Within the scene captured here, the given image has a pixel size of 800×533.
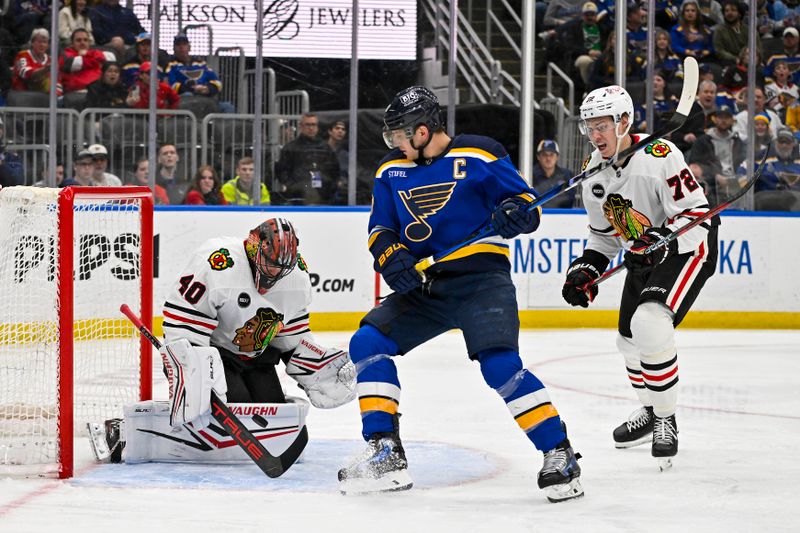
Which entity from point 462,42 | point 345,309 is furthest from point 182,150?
point 462,42

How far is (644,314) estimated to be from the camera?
365 centimetres

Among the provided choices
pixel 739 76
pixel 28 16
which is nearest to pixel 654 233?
pixel 28 16

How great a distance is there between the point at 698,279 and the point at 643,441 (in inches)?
23.6

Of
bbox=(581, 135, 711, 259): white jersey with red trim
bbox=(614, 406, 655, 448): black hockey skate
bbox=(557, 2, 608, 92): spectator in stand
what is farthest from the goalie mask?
bbox=(557, 2, 608, 92): spectator in stand

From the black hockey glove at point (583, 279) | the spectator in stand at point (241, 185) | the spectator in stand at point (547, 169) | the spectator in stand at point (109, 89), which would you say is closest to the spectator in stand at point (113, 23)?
the spectator in stand at point (109, 89)

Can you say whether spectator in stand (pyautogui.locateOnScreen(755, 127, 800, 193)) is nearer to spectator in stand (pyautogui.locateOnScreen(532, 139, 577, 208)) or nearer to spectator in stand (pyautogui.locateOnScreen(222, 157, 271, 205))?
spectator in stand (pyautogui.locateOnScreen(532, 139, 577, 208))

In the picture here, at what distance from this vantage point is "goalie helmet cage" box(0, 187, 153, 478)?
3.37m

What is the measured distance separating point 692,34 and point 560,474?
627cm

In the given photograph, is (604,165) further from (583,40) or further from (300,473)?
(583,40)

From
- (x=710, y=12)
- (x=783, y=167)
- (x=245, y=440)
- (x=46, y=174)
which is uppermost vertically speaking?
(x=710, y=12)

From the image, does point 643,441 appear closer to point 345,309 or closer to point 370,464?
point 370,464

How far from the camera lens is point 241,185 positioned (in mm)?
7441

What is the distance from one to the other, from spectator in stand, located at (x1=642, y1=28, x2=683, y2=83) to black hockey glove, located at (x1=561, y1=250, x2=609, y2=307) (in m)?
4.48

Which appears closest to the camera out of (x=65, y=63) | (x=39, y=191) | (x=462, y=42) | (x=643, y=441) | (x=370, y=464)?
(x=370, y=464)
